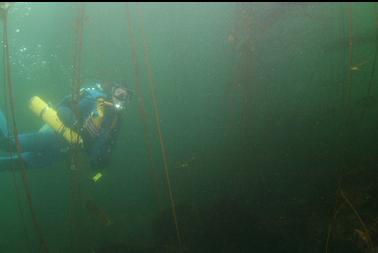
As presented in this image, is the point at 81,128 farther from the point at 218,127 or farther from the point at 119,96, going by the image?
the point at 218,127

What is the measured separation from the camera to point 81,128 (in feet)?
19.4

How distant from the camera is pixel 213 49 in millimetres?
16812

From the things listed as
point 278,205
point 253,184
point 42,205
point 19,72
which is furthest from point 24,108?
point 278,205

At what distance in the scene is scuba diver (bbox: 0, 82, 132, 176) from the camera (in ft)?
19.3

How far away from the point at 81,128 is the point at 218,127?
13363mm

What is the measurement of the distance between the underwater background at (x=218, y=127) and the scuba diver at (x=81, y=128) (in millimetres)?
552

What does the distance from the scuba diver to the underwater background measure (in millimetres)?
552

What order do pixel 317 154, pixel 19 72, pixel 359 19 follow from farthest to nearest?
1. pixel 19 72
2. pixel 359 19
3. pixel 317 154

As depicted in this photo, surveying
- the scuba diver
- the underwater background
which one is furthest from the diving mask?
the underwater background

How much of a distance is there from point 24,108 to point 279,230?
16709mm

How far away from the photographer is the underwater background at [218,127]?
6.29 meters

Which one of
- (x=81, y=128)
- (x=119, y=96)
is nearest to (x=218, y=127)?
(x=119, y=96)

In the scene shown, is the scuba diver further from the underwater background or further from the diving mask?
the underwater background

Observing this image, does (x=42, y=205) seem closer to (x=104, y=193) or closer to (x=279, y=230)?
(x=104, y=193)
